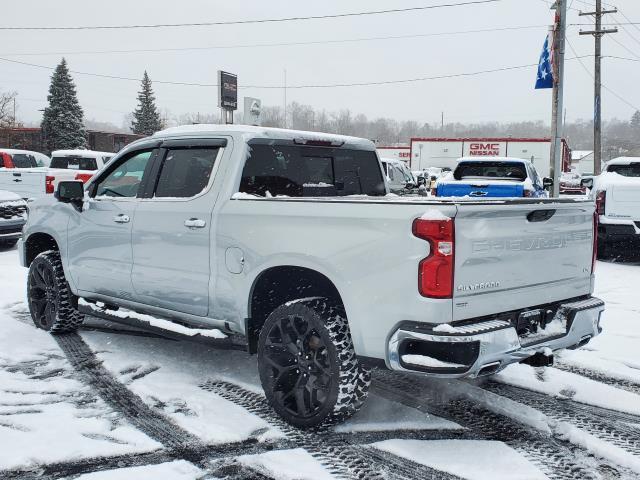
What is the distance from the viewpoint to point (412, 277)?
344cm

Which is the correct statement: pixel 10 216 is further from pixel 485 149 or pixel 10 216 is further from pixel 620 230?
pixel 485 149

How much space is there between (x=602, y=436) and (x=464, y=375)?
1213mm

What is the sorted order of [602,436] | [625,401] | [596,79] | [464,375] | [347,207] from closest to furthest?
[464,375] < [347,207] < [602,436] < [625,401] < [596,79]

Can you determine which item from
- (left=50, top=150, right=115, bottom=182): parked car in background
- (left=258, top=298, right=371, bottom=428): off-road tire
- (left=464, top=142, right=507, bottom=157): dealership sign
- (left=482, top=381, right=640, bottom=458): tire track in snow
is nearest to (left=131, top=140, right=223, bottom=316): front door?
(left=258, top=298, right=371, bottom=428): off-road tire

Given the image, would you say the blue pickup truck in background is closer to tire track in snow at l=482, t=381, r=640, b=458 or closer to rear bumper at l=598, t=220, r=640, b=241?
rear bumper at l=598, t=220, r=640, b=241

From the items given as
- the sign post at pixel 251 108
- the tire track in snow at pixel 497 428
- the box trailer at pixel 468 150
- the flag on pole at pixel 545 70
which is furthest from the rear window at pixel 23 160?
the box trailer at pixel 468 150

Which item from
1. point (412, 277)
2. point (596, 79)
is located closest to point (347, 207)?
point (412, 277)

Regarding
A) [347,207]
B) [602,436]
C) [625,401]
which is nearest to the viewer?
[347,207]

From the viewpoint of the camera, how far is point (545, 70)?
1580 centimetres

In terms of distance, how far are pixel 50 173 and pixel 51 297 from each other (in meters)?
10.2

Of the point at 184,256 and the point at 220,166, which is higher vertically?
the point at 220,166

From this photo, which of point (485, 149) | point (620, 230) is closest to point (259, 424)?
point (620, 230)

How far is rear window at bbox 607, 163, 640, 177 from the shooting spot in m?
12.4

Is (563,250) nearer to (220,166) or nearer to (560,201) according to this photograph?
(560,201)
